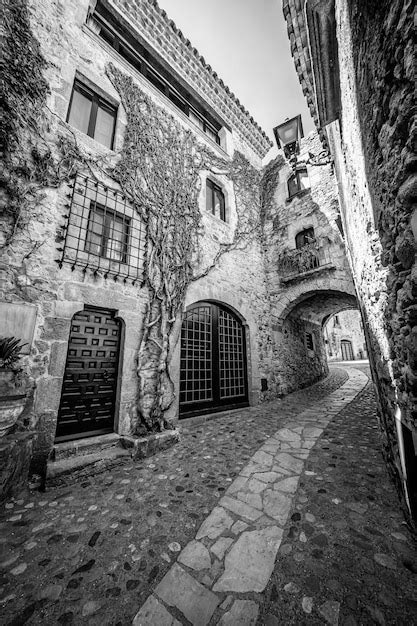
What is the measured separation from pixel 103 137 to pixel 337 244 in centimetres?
660

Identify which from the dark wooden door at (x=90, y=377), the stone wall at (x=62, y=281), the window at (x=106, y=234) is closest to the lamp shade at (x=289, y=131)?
the stone wall at (x=62, y=281)

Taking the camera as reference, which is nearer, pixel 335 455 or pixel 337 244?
pixel 335 455

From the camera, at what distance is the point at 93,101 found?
193 inches

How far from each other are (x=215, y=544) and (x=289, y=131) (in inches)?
227

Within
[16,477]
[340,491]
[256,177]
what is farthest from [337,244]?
[16,477]

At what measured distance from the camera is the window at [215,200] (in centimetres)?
708

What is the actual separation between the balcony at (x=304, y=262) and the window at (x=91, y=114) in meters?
5.79

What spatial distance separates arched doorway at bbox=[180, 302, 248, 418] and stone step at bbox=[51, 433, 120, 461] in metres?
1.78

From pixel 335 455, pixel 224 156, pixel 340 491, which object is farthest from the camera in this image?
pixel 224 156

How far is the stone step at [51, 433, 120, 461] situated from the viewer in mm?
3045

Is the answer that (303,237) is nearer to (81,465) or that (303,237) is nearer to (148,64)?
(148,64)

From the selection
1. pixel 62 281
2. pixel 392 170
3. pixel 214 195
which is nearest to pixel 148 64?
pixel 214 195

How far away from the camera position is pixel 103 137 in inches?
192

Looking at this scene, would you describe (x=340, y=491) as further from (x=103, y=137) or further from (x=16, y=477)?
(x=103, y=137)
